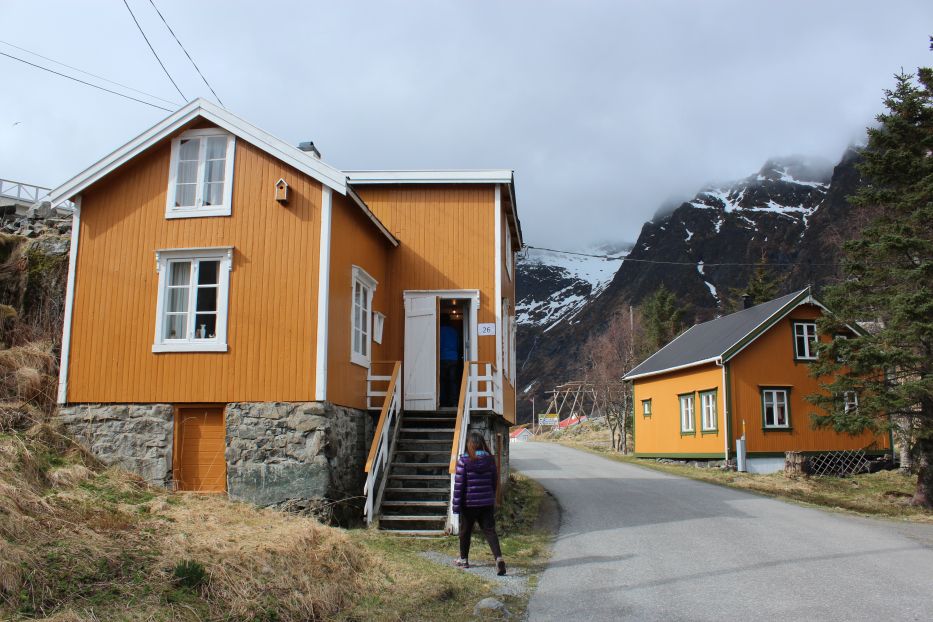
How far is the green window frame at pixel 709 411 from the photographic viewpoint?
26.4 meters

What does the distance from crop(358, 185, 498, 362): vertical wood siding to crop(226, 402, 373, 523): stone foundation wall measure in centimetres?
412

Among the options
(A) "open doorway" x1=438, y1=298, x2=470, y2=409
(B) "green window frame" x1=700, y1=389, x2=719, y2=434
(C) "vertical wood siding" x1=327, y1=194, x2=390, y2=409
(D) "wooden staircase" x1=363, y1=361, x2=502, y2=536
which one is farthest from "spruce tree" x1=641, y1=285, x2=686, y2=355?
(C) "vertical wood siding" x1=327, y1=194, x2=390, y2=409

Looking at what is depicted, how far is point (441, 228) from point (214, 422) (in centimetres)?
649

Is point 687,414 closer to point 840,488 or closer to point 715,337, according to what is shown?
point 715,337

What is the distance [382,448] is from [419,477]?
807 mm

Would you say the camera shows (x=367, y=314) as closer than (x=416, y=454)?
No

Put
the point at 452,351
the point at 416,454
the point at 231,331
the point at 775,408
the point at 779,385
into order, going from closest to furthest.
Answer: the point at 231,331, the point at 416,454, the point at 452,351, the point at 775,408, the point at 779,385

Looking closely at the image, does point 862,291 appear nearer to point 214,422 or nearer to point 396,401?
point 396,401

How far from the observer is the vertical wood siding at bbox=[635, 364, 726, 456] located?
86.6ft

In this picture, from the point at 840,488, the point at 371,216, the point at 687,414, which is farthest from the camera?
the point at 687,414

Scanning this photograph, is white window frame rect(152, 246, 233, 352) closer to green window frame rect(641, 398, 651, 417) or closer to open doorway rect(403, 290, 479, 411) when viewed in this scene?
open doorway rect(403, 290, 479, 411)

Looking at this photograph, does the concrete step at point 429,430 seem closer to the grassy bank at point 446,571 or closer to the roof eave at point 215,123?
the grassy bank at point 446,571

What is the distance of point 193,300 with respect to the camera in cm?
1278

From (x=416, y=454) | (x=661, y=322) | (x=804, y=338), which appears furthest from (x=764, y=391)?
(x=661, y=322)
